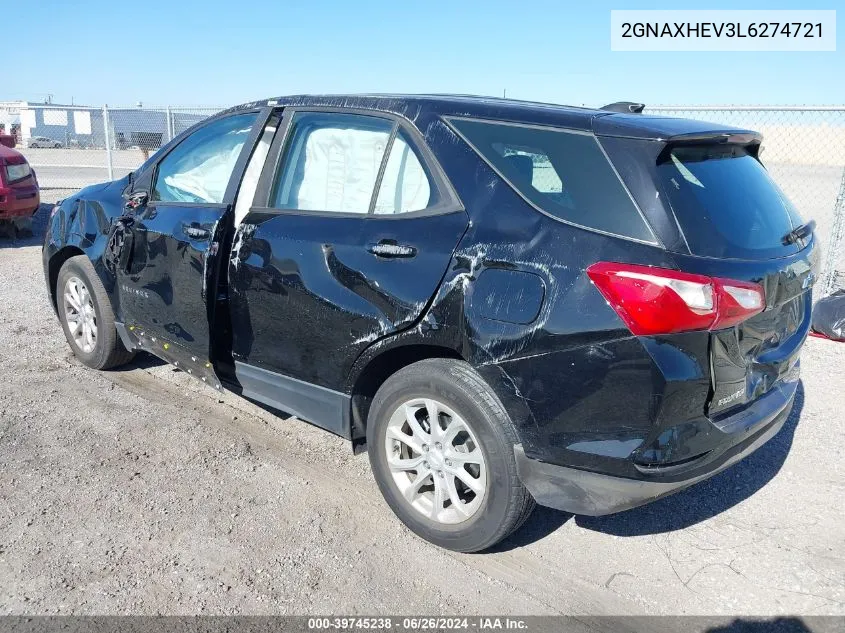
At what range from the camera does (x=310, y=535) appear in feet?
10.4

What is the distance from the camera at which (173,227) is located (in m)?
3.96

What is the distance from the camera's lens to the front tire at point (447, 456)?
2803mm

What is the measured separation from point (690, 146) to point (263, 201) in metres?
2.06

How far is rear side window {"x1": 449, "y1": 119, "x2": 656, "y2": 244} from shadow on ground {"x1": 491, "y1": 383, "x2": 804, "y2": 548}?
1425 mm

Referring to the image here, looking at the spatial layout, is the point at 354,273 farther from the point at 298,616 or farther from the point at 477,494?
the point at 298,616

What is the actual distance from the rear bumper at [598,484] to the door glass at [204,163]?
7.58 feet

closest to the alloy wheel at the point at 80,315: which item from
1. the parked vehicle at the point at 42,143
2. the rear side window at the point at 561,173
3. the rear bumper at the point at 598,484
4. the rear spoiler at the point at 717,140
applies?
the rear side window at the point at 561,173

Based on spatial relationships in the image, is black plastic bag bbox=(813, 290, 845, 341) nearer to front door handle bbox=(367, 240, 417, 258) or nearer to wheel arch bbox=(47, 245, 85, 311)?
front door handle bbox=(367, 240, 417, 258)

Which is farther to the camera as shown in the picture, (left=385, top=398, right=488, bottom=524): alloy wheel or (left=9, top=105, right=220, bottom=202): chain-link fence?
(left=9, top=105, right=220, bottom=202): chain-link fence

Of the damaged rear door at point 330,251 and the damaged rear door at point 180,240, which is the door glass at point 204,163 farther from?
the damaged rear door at point 330,251

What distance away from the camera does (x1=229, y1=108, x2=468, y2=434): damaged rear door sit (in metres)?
3.02

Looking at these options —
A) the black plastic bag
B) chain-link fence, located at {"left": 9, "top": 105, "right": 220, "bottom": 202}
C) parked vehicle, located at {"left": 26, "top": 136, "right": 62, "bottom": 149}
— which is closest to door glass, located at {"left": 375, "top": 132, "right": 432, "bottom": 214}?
the black plastic bag

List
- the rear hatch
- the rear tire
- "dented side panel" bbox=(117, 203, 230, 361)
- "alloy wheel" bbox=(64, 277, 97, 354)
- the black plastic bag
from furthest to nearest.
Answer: the black plastic bag
"alloy wheel" bbox=(64, 277, 97, 354)
the rear tire
"dented side panel" bbox=(117, 203, 230, 361)
the rear hatch

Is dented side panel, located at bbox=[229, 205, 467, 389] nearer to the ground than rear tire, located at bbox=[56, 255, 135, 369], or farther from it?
farther from it
